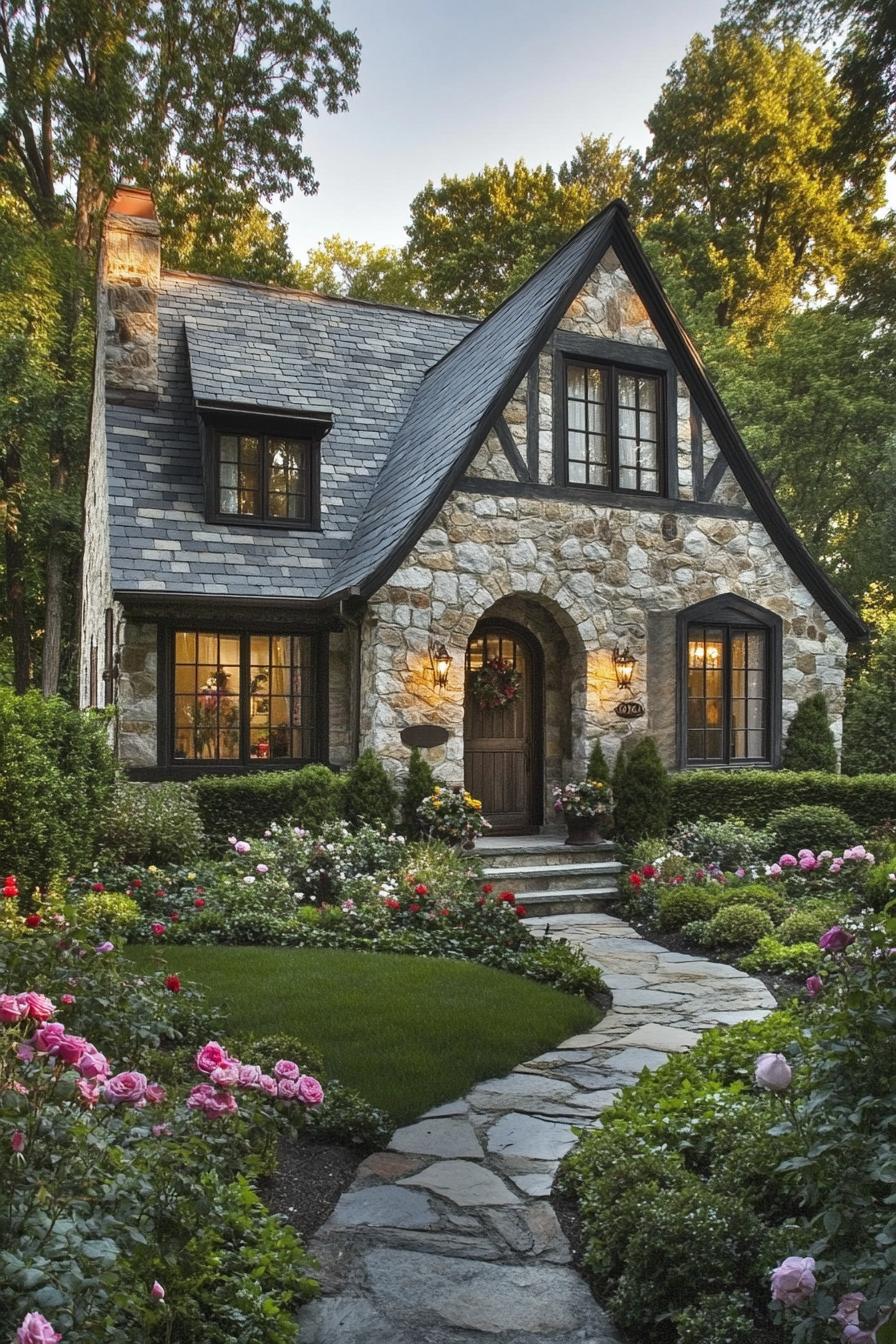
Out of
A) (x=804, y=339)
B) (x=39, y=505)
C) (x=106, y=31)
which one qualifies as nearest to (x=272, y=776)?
(x=39, y=505)

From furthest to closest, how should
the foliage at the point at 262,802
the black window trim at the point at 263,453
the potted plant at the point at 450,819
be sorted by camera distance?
the black window trim at the point at 263,453 → the potted plant at the point at 450,819 → the foliage at the point at 262,802

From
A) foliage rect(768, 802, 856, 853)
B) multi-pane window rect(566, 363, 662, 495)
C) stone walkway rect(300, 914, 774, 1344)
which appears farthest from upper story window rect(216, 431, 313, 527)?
stone walkway rect(300, 914, 774, 1344)

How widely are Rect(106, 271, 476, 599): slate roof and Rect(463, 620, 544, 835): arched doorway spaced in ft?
7.05

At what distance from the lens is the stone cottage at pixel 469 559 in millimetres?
11367

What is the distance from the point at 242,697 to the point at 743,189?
20.4 m

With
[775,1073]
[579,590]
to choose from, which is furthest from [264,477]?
[775,1073]

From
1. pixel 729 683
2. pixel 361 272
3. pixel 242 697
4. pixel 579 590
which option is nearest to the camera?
pixel 242 697

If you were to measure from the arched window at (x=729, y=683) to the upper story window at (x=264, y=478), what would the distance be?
16.2ft

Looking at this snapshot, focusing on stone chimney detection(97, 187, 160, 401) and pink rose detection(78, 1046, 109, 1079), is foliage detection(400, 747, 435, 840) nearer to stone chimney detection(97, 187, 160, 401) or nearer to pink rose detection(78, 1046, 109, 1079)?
stone chimney detection(97, 187, 160, 401)

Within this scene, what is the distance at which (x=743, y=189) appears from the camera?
25.3m

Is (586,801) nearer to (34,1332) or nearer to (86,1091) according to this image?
(86,1091)

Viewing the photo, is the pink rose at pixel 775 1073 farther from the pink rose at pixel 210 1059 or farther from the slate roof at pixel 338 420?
the slate roof at pixel 338 420

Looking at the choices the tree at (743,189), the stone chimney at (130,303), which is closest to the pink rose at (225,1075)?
the stone chimney at (130,303)

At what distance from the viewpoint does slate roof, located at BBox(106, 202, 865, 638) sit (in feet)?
37.8
